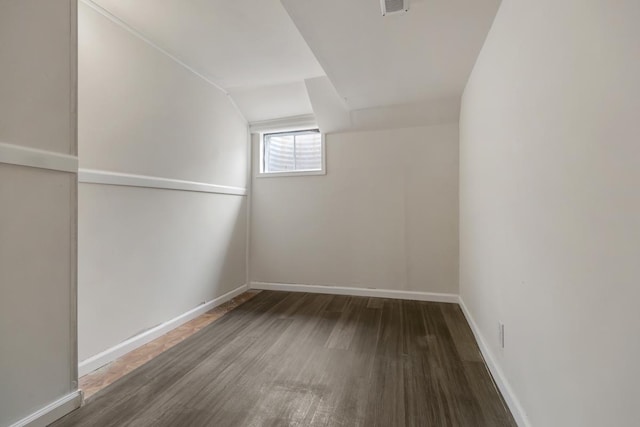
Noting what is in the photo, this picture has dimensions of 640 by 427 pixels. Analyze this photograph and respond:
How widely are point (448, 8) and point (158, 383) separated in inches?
112

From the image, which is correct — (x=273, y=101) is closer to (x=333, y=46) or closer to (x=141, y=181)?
(x=333, y=46)

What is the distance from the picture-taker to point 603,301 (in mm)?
765

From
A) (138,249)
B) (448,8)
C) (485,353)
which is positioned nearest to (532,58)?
(448,8)

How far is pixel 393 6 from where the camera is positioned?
1.64 metres

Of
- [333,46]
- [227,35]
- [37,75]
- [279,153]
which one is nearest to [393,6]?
[333,46]

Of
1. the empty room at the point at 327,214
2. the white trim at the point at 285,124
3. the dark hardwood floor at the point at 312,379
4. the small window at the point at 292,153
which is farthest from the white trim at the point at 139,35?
the dark hardwood floor at the point at 312,379

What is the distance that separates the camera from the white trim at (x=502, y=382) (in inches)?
52.2

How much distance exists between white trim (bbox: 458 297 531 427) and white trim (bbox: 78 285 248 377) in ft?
8.12

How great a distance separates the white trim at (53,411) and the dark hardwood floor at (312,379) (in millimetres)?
39

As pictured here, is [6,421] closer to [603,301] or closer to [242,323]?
[242,323]

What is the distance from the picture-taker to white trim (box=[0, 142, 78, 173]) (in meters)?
1.25

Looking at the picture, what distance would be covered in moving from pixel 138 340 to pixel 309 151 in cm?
267

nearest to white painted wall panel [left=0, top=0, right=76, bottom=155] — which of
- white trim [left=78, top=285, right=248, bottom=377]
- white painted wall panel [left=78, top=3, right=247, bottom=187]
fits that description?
white painted wall panel [left=78, top=3, right=247, bottom=187]

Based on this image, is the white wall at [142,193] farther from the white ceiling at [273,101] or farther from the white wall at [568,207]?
the white wall at [568,207]
